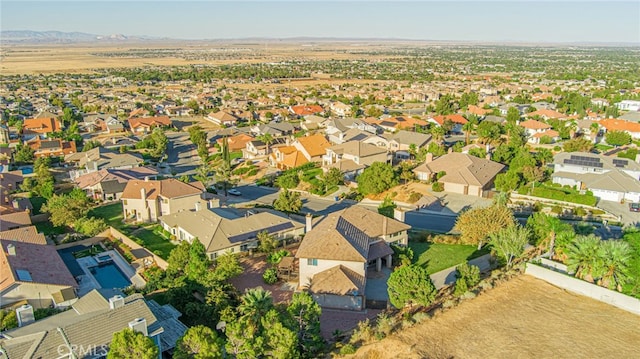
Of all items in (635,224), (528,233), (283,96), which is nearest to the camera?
(528,233)

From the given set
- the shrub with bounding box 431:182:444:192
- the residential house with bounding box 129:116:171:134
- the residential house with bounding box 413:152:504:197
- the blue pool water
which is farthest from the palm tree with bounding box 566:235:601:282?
the residential house with bounding box 129:116:171:134

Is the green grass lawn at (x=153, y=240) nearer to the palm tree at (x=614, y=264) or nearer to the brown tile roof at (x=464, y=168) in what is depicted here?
the brown tile roof at (x=464, y=168)

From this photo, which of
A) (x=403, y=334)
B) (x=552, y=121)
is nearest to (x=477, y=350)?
(x=403, y=334)

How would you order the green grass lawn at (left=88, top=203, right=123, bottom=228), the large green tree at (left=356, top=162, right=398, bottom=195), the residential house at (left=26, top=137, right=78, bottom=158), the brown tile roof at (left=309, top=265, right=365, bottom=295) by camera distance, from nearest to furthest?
the brown tile roof at (left=309, top=265, right=365, bottom=295) → the green grass lawn at (left=88, top=203, right=123, bottom=228) → the large green tree at (left=356, top=162, right=398, bottom=195) → the residential house at (left=26, top=137, right=78, bottom=158)

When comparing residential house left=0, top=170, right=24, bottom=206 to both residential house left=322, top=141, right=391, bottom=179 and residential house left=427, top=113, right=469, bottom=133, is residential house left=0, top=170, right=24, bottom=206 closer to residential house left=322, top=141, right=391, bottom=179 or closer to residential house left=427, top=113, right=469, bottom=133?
residential house left=322, top=141, right=391, bottom=179

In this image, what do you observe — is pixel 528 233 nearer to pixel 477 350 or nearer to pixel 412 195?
pixel 477 350

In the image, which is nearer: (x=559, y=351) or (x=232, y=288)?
(x=559, y=351)

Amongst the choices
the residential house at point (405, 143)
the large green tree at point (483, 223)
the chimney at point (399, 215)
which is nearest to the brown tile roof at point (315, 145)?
the residential house at point (405, 143)
